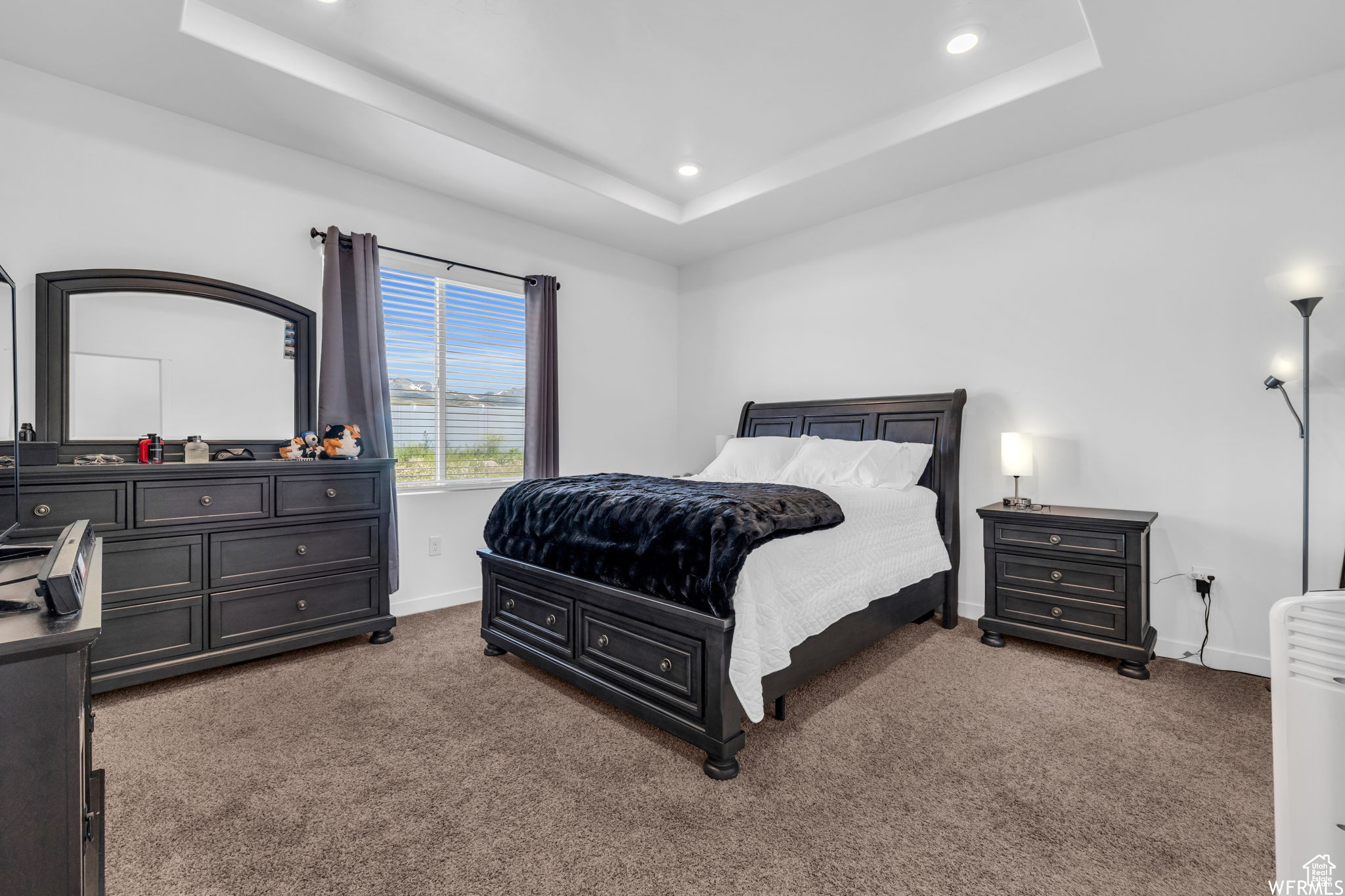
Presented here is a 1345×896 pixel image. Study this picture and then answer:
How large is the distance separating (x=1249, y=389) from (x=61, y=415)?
212 inches

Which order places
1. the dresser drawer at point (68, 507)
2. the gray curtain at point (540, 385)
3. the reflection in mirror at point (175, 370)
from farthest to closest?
the gray curtain at point (540, 385) < the reflection in mirror at point (175, 370) < the dresser drawer at point (68, 507)

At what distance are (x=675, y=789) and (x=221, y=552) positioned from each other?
2.27 m

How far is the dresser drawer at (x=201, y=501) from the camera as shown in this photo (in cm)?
251

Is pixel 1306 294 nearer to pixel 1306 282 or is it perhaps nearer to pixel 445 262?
pixel 1306 282

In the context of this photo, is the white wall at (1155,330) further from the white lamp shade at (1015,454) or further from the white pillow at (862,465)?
the white pillow at (862,465)

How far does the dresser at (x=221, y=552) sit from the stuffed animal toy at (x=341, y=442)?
17cm

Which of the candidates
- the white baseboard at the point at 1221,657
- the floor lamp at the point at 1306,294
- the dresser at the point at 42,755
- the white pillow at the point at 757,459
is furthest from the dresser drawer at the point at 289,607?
the floor lamp at the point at 1306,294

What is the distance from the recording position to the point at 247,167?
124 inches

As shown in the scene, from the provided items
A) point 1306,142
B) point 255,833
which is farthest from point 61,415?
point 1306,142

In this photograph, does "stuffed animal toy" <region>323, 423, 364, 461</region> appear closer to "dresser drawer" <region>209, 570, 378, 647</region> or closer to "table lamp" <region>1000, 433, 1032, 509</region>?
"dresser drawer" <region>209, 570, 378, 647</region>

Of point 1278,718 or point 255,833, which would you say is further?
point 255,833

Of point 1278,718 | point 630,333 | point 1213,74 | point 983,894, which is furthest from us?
point 630,333

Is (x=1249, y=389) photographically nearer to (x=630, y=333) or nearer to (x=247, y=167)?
(x=630, y=333)

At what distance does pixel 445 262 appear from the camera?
3.87 m
